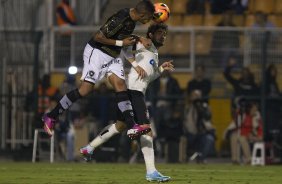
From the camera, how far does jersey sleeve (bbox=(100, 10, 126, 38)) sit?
16781 mm

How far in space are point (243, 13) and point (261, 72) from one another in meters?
3.03

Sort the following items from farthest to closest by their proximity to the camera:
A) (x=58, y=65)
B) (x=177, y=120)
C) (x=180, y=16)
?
(x=180, y=16)
(x=58, y=65)
(x=177, y=120)

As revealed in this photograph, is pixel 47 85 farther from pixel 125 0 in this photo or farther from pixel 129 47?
pixel 129 47

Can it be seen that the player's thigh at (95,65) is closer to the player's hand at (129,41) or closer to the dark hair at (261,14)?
the player's hand at (129,41)

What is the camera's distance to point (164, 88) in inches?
1058

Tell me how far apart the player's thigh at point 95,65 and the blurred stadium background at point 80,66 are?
8.56 m

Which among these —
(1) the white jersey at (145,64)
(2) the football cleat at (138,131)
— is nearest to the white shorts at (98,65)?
(1) the white jersey at (145,64)

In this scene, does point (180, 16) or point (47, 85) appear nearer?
point (47, 85)

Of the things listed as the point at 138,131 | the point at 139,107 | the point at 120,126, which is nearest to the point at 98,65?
the point at 120,126

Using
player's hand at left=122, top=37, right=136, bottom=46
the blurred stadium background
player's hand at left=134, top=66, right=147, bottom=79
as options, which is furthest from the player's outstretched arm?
the blurred stadium background

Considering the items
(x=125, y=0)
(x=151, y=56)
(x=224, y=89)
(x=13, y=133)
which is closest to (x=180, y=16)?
(x=125, y=0)

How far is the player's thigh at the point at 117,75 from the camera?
654 inches

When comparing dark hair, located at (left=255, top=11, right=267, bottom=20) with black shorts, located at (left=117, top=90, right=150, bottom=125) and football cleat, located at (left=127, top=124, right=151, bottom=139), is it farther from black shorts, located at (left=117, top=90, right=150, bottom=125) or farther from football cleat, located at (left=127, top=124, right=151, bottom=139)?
football cleat, located at (left=127, top=124, right=151, bottom=139)

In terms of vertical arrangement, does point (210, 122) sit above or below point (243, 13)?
below
